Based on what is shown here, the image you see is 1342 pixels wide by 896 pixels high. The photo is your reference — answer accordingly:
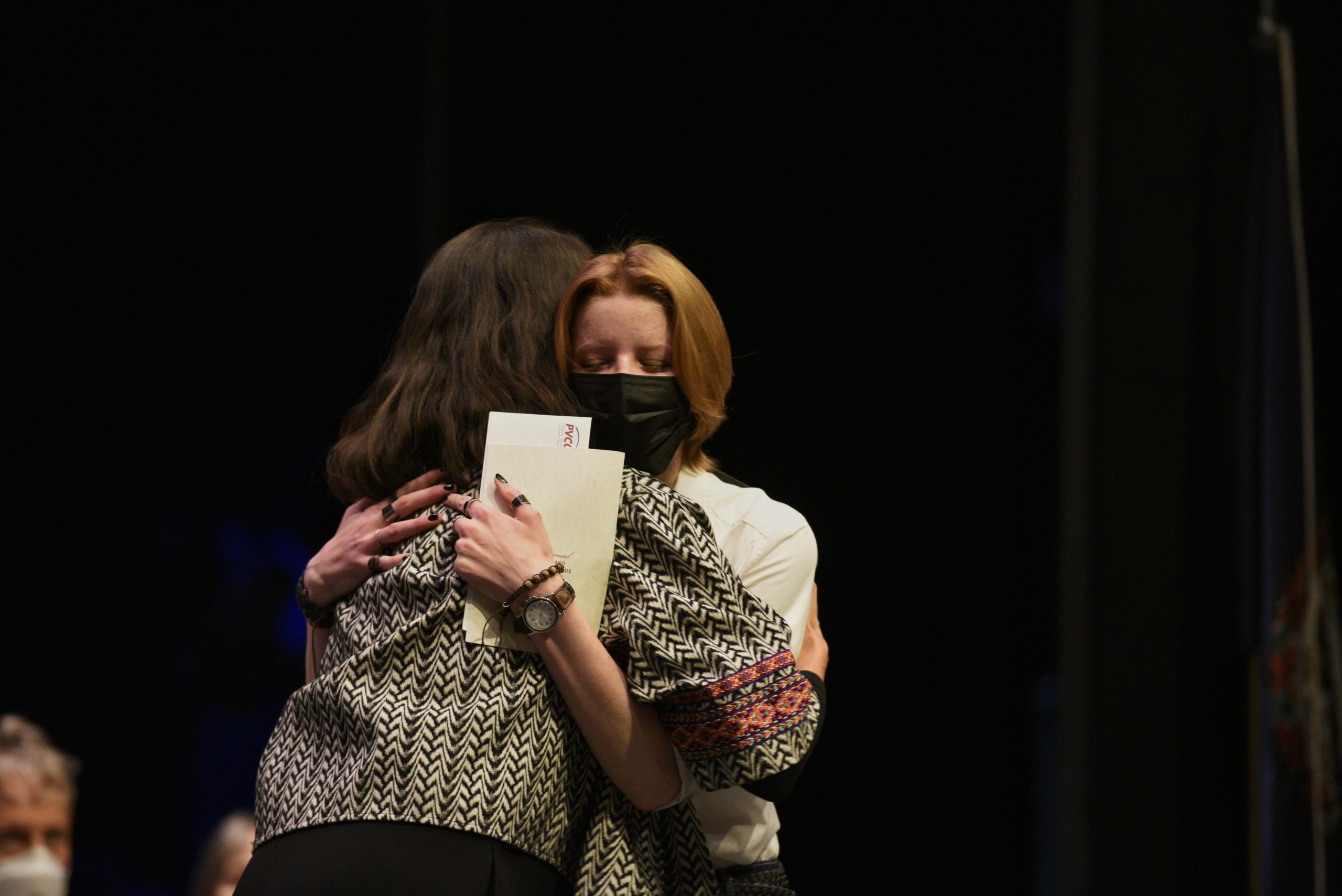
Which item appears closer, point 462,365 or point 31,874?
point 462,365

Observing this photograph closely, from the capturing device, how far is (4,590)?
3.75m

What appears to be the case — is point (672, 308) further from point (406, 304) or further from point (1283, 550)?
point (406, 304)

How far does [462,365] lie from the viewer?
1.63 m

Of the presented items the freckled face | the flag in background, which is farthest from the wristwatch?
the flag in background

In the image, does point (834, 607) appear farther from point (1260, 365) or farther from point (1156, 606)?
point (1260, 365)

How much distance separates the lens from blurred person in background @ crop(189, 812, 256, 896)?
9.45 ft

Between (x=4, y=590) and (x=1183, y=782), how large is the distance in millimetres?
3062

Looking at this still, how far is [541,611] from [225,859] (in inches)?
70.8

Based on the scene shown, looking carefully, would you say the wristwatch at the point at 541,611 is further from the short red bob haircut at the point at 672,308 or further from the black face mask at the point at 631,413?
the short red bob haircut at the point at 672,308

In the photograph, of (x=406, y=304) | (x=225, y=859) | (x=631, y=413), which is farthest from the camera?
(x=406, y=304)

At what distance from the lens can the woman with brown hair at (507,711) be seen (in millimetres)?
1404

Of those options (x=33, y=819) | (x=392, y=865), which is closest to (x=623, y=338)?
(x=392, y=865)

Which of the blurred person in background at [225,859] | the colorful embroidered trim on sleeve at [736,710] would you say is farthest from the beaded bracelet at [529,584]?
the blurred person in background at [225,859]

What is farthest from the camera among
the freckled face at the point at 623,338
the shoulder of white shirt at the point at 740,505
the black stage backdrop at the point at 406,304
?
the black stage backdrop at the point at 406,304
